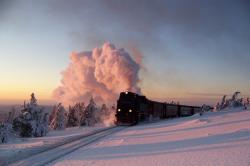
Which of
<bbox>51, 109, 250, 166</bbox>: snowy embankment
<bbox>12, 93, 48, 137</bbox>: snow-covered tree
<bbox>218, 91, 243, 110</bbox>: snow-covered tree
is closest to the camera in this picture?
<bbox>51, 109, 250, 166</bbox>: snowy embankment

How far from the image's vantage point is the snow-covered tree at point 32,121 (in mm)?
46719

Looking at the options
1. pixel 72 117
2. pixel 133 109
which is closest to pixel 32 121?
pixel 133 109

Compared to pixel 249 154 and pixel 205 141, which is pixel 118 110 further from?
pixel 249 154

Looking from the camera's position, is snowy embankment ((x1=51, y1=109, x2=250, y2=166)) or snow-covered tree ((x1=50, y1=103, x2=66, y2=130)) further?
snow-covered tree ((x1=50, y1=103, x2=66, y2=130))

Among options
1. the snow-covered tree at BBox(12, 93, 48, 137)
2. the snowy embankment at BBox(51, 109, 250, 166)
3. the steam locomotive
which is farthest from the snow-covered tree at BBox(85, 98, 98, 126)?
the snowy embankment at BBox(51, 109, 250, 166)

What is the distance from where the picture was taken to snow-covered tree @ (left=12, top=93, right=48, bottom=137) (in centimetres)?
4672

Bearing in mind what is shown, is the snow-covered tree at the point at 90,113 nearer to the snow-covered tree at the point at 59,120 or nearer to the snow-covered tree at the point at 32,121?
the snow-covered tree at the point at 59,120

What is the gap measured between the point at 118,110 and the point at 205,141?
23.0 meters

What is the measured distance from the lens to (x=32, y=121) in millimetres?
47594

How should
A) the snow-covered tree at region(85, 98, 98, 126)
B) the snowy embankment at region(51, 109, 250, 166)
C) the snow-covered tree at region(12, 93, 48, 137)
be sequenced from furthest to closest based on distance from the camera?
the snow-covered tree at region(85, 98, 98, 126)
the snow-covered tree at region(12, 93, 48, 137)
the snowy embankment at region(51, 109, 250, 166)

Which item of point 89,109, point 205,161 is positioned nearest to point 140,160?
point 205,161

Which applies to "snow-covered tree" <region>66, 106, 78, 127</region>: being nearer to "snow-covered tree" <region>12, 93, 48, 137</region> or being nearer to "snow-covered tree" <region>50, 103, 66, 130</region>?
"snow-covered tree" <region>50, 103, 66, 130</region>

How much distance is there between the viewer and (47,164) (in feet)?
48.3

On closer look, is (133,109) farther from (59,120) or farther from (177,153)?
(59,120)
